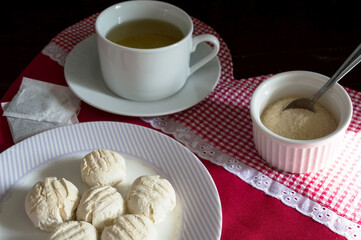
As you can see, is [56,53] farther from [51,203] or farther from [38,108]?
[51,203]

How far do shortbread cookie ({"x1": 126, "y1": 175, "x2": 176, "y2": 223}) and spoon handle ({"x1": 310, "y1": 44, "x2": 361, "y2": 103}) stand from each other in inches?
13.4

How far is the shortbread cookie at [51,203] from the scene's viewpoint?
72 centimetres

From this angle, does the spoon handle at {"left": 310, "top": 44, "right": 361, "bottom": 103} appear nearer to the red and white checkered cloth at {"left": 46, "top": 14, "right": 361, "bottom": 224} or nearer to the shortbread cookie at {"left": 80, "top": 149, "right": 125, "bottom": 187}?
the red and white checkered cloth at {"left": 46, "top": 14, "right": 361, "bottom": 224}

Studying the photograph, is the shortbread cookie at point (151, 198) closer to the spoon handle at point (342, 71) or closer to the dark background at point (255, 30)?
the spoon handle at point (342, 71)

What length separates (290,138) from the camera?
843 mm

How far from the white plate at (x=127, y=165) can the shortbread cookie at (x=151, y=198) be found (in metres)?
0.02

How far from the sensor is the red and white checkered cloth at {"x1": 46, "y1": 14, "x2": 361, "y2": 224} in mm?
822

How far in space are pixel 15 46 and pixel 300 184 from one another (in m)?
0.95

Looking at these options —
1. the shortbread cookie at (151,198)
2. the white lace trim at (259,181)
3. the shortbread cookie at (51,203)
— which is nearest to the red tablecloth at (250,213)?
the white lace trim at (259,181)

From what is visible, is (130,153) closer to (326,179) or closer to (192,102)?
(192,102)

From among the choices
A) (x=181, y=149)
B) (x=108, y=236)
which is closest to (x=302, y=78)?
(x=181, y=149)

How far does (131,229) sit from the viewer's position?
0.68 m

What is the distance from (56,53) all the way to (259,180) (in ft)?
2.01

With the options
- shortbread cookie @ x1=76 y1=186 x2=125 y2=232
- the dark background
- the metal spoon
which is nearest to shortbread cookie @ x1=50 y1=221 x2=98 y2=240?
shortbread cookie @ x1=76 y1=186 x2=125 y2=232
